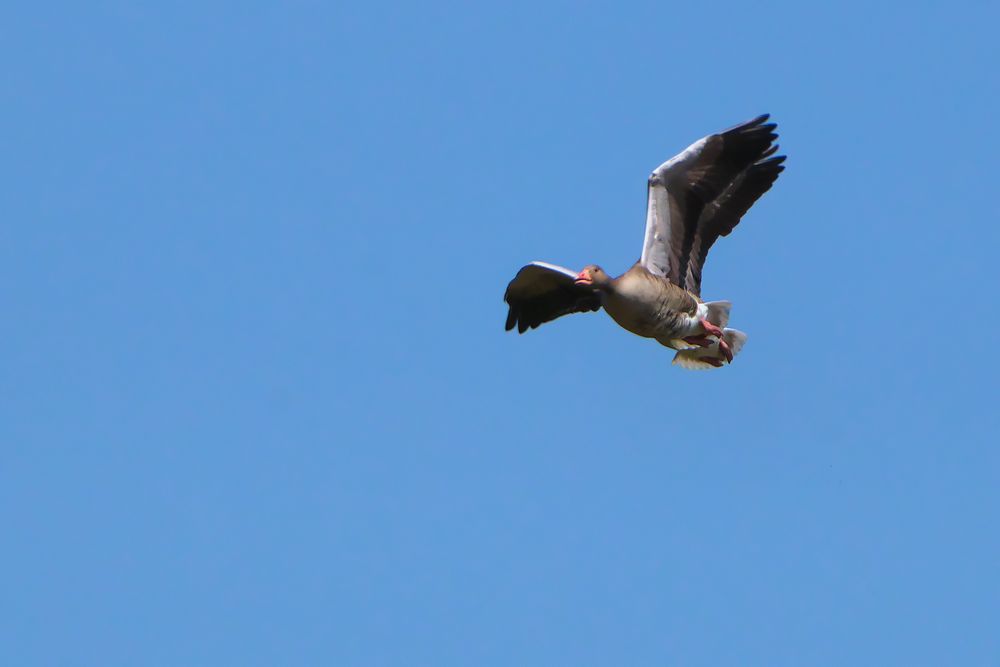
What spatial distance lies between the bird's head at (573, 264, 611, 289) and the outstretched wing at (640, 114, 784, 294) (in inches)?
41.5

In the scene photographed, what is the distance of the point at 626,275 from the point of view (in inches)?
657

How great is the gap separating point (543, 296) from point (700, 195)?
6.94 feet

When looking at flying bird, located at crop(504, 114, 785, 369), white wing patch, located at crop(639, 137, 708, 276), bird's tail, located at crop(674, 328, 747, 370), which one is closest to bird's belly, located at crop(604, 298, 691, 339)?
flying bird, located at crop(504, 114, 785, 369)

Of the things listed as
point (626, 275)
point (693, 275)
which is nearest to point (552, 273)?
point (626, 275)

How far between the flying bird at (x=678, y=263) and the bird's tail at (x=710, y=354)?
8 centimetres

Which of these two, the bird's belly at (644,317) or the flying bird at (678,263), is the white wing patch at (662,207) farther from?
the bird's belly at (644,317)

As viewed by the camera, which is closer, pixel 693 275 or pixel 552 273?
pixel 552 273

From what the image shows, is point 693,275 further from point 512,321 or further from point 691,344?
point 512,321

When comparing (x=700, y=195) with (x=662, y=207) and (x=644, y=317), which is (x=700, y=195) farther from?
(x=644, y=317)

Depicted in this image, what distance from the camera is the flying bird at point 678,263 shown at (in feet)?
54.6

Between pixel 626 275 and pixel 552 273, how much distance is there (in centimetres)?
79

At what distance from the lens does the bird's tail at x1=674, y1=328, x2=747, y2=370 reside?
18359 mm

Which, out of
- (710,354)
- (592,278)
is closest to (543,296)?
(592,278)

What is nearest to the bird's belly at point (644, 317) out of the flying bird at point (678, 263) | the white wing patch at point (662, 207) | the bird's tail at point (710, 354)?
the flying bird at point (678, 263)
